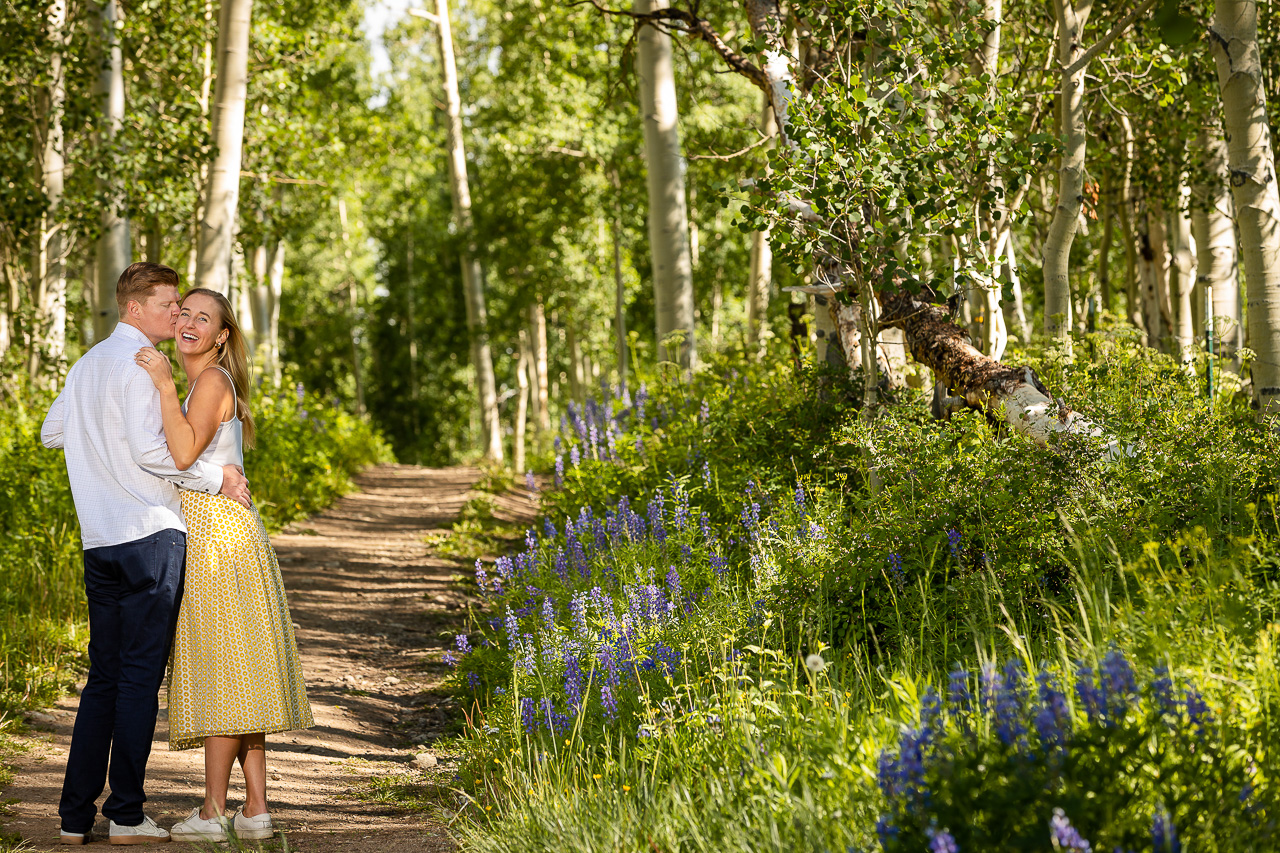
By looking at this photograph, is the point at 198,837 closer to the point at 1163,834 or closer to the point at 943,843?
the point at 943,843

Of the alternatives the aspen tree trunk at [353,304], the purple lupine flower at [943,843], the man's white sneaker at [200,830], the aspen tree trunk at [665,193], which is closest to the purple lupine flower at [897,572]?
the purple lupine flower at [943,843]

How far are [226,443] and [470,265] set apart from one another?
14.5 metres

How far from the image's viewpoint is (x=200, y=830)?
11.8ft

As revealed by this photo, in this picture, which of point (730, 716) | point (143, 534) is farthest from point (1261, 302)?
point (143, 534)

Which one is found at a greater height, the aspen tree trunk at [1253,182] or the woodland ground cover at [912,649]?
the aspen tree trunk at [1253,182]

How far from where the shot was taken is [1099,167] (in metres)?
12.0

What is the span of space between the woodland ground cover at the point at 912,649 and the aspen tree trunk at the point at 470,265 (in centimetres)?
1069

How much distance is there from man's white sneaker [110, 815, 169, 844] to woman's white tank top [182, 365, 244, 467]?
126 cm

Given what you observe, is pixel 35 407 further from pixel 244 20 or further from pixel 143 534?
pixel 143 534

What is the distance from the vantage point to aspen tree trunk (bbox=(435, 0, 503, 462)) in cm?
1741

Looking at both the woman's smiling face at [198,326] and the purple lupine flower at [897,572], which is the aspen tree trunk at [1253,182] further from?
the woman's smiling face at [198,326]

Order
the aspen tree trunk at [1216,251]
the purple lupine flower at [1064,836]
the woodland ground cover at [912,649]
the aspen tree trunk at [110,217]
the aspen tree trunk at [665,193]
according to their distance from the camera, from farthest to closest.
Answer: the aspen tree trunk at [665,193] < the aspen tree trunk at [110,217] < the aspen tree trunk at [1216,251] < the woodland ground cover at [912,649] < the purple lupine flower at [1064,836]

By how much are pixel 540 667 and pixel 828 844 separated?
7.19 feet

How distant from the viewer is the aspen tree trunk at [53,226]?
10578mm
